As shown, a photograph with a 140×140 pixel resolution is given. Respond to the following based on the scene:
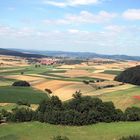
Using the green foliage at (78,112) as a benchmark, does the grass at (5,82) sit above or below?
below

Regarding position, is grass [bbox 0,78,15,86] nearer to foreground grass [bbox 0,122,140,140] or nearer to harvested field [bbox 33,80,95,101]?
harvested field [bbox 33,80,95,101]

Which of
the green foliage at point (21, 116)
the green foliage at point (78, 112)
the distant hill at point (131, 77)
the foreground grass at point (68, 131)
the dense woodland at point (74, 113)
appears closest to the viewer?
the foreground grass at point (68, 131)

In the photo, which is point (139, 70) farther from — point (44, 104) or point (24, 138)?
point (24, 138)

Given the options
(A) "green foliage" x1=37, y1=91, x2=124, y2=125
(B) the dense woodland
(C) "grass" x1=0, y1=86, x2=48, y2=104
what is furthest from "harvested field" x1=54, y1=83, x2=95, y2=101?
(B) the dense woodland

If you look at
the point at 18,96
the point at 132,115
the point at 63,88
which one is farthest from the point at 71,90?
the point at 132,115

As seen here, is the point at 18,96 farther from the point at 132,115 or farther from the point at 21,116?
the point at 132,115

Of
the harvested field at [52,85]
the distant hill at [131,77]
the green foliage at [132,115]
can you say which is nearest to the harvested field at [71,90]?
the harvested field at [52,85]

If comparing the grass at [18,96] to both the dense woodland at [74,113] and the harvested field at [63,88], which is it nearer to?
the harvested field at [63,88]
